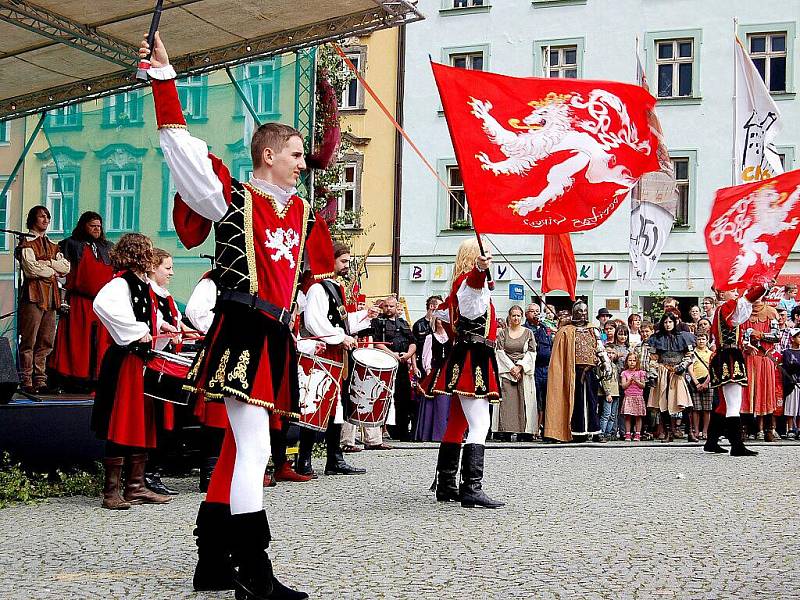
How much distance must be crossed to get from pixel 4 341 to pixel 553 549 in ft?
15.2

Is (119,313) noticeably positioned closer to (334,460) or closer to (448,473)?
(448,473)

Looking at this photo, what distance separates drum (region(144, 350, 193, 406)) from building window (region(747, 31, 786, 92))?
2556cm

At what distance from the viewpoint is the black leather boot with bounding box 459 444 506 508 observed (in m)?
8.44

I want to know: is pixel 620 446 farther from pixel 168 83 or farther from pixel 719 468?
pixel 168 83

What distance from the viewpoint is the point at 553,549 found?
6.47 metres

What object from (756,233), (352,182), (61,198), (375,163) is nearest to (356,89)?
(375,163)

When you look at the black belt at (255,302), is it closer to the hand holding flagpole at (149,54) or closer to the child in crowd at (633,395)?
the hand holding flagpole at (149,54)

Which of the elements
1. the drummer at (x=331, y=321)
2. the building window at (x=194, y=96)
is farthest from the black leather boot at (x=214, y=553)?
the building window at (x=194, y=96)

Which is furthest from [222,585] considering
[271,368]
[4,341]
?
[4,341]

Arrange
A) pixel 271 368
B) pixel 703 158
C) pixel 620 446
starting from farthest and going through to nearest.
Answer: pixel 703 158 → pixel 620 446 → pixel 271 368

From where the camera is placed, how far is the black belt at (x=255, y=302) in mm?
5055

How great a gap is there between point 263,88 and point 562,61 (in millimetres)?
19806

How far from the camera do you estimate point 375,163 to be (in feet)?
111

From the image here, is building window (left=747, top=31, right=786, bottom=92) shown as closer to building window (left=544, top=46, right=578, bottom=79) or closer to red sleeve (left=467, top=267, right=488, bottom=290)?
building window (left=544, top=46, right=578, bottom=79)
